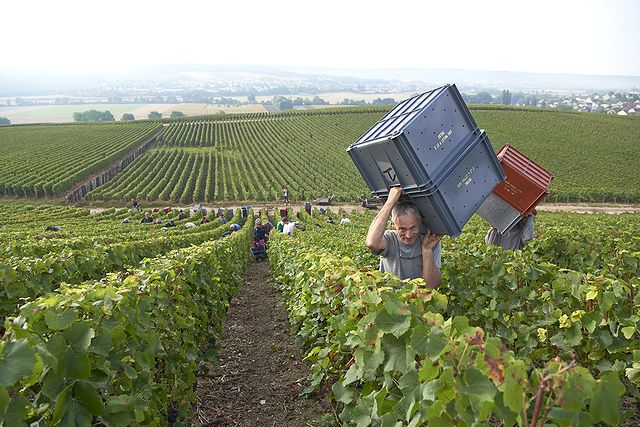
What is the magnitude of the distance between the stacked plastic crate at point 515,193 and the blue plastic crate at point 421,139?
2348 mm

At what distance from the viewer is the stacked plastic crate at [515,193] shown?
631cm

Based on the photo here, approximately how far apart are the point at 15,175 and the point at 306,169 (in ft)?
101

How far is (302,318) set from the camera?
18.1 ft

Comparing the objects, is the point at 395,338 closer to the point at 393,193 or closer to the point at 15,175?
the point at 393,193

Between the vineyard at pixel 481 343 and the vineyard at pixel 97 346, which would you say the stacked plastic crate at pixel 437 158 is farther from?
the vineyard at pixel 97 346

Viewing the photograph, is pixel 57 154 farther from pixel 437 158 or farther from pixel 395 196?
pixel 437 158

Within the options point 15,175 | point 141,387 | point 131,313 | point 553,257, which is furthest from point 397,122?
point 15,175

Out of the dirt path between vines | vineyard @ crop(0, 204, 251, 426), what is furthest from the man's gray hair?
vineyard @ crop(0, 204, 251, 426)

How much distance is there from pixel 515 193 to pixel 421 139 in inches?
121

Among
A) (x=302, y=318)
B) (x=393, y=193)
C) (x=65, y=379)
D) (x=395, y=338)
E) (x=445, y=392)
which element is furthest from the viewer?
(x=302, y=318)

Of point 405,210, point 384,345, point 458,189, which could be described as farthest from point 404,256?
point 384,345

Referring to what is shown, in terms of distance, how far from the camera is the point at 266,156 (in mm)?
62906

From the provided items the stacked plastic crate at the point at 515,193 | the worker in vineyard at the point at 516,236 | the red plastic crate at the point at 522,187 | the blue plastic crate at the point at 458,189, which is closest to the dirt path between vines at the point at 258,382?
the blue plastic crate at the point at 458,189

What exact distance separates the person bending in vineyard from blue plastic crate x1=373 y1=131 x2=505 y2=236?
125 mm
